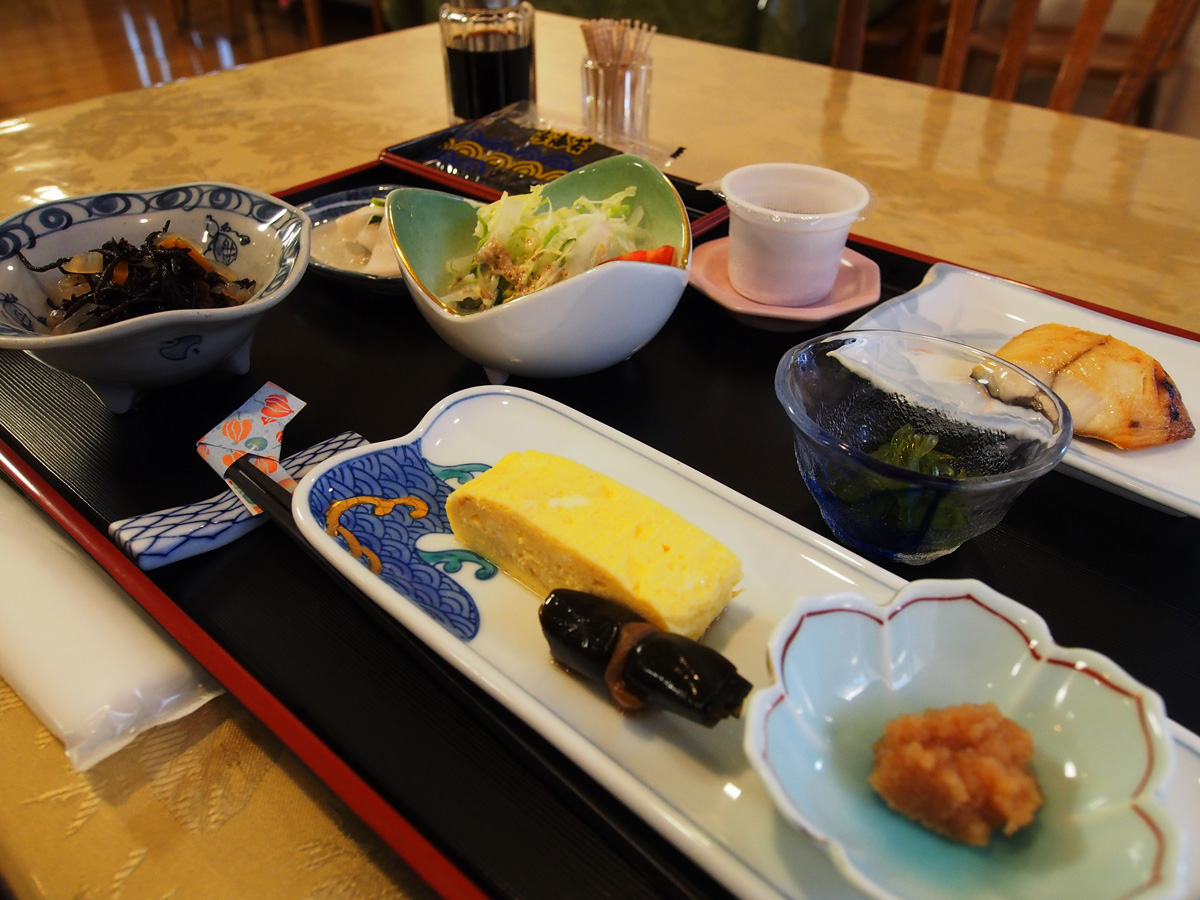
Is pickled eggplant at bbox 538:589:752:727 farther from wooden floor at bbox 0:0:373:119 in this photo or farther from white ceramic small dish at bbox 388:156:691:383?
wooden floor at bbox 0:0:373:119

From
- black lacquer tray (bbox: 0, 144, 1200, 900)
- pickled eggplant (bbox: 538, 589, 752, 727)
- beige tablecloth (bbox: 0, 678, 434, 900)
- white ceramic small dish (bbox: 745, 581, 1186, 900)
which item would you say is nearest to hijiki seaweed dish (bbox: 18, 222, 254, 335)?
black lacquer tray (bbox: 0, 144, 1200, 900)

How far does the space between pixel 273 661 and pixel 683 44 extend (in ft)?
9.27

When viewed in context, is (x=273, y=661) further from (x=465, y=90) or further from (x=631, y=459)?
(x=465, y=90)

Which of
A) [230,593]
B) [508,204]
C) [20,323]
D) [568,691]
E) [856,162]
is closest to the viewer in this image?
[568,691]

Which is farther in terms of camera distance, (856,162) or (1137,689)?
(856,162)

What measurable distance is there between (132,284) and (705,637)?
95 centimetres

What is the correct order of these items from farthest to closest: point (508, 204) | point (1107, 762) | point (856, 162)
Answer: point (856, 162)
point (508, 204)
point (1107, 762)

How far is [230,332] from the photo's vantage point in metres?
1.06

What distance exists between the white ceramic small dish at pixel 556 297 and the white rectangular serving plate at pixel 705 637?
0.09m

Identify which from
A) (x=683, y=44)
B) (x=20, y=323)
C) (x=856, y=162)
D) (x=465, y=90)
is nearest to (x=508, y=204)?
(x=20, y=323)

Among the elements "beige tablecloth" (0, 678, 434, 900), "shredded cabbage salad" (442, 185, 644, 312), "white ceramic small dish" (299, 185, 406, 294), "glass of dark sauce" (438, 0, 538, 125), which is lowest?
"beige tablecloth" (0, 678, 434, 900)

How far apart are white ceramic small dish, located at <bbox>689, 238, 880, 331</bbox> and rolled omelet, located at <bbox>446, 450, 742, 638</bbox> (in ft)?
1.83

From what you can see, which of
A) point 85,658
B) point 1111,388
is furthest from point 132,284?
point 1111,388

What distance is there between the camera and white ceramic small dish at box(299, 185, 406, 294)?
4.29 ft
